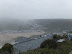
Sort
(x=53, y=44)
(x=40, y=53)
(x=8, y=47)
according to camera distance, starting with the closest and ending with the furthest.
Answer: (x=40, y=53) → (x=53, y=44) → (x=8, y=47)

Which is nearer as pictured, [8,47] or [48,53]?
[48,53]

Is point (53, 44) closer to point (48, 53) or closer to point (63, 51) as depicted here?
point (63, 51)

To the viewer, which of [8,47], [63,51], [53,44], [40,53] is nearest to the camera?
[40,53]

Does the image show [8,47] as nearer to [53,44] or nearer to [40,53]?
[53,44]

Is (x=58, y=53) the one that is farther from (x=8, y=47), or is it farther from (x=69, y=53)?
(x=8, y=47)

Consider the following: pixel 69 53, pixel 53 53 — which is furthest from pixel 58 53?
pixel 69 53

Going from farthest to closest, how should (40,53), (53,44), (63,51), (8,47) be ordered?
(8,47), (53,44), (63,51), (40,53)

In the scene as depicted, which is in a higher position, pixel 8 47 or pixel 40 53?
pixel 40 53

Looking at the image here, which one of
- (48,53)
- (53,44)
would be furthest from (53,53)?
(53,44)

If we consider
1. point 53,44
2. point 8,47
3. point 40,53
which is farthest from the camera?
point 8,47
